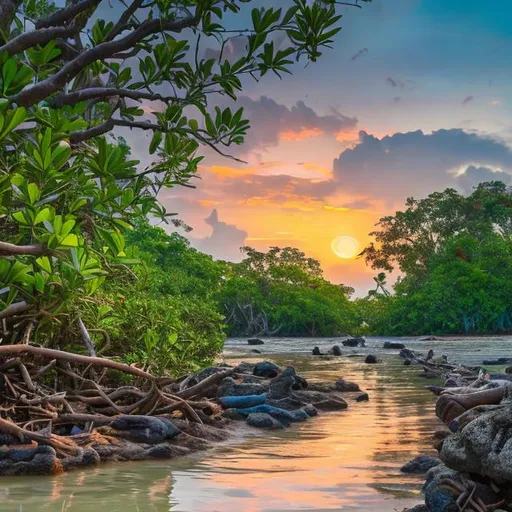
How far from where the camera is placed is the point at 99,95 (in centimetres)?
617

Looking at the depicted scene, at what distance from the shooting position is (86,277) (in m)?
5.80

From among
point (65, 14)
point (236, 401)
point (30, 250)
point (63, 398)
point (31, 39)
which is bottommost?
point (236, 401)

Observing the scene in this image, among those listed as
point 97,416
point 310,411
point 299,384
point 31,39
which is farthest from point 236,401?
point 31,39

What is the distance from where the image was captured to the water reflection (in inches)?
193

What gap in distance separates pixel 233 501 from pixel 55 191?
246 cm

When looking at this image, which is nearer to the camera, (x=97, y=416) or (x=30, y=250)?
(x=30, y=250)

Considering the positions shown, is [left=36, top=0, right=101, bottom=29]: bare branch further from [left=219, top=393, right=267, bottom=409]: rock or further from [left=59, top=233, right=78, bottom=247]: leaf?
[left=219, top=393, right=267, bottom=409]: rock

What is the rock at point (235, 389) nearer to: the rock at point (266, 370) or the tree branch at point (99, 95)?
the rock at point (266, 370)

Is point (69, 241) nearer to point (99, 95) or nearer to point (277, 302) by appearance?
point (99, 95)

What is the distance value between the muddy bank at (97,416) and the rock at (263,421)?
1cm

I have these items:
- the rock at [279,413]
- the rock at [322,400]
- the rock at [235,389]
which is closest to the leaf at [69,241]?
the rock at [279,413]

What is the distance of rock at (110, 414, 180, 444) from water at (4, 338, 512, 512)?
49 cm

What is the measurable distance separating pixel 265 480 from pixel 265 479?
0.04 m

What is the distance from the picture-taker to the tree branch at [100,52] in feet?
19.3
